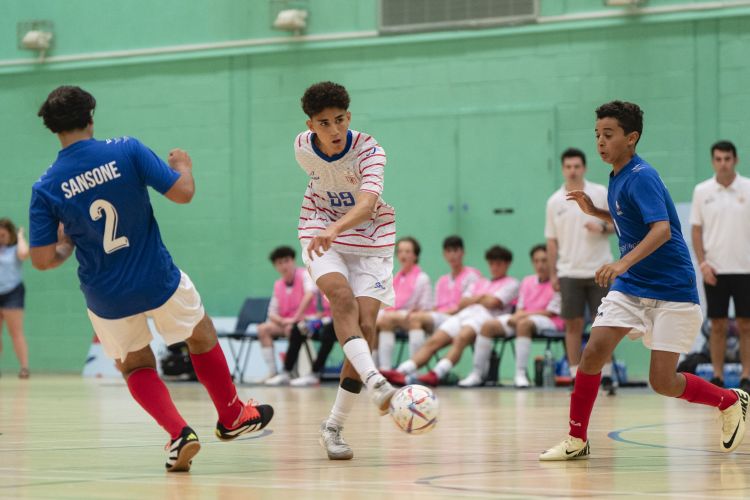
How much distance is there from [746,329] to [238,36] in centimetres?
804

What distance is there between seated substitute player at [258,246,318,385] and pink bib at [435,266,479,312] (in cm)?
137

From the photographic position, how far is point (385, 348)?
13.7m

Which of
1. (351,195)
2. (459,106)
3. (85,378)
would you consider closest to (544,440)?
(351,195)

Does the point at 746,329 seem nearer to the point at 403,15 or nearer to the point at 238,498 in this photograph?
the point at 403,15

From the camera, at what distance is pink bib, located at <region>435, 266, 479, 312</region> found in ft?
45.8

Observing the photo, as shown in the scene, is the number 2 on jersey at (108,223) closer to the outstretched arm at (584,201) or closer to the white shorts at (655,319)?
the outstretched arm at (584,201)

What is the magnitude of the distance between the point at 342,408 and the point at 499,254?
26.5 feet

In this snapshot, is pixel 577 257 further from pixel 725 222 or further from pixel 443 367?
pixel 443 367

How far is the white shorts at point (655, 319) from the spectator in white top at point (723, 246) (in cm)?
537

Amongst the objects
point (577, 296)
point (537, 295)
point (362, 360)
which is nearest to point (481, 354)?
point (537, 295)

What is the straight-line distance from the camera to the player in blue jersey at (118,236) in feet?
16.7

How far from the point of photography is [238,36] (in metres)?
16.4

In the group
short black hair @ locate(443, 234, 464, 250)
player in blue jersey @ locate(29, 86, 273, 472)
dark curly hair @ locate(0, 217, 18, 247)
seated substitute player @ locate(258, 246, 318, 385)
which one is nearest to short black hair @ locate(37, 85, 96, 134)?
player in blue jersey @ locate(29, 86, 273, 472)

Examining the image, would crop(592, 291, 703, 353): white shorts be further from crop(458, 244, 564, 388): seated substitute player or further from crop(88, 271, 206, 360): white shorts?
crop(458, 244, 564, 388): seated substitute player
